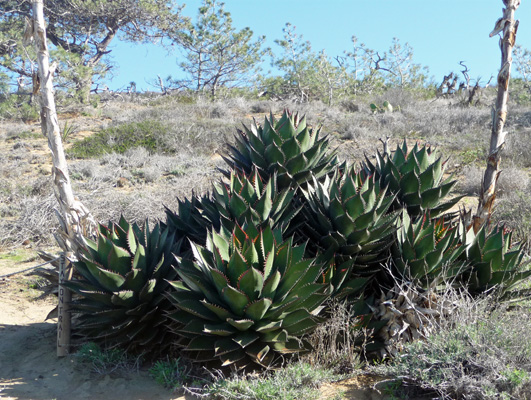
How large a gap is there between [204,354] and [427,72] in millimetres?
33805

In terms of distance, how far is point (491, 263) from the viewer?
151 inches

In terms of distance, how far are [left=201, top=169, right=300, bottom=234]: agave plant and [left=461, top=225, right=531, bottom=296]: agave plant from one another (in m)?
1.46

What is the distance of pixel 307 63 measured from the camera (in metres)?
27.7

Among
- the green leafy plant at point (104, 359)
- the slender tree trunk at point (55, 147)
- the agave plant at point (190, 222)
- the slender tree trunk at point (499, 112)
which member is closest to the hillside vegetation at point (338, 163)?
the agave plant at point (190, 222)

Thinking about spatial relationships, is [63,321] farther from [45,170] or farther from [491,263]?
[45,170]

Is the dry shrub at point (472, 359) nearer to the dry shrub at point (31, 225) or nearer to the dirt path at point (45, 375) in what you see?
the dirt path at point (45, 375)

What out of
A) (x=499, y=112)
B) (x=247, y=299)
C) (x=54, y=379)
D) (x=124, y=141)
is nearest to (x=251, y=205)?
(x=247, y=299)

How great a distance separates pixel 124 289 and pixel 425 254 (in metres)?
2.35

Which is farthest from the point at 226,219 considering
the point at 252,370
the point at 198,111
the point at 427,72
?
the point at 427,72

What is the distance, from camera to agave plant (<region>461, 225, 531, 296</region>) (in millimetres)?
3822

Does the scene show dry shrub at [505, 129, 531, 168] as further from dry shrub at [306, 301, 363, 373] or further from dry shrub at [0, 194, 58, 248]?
dry shrub at [0, 194, 58, 248]

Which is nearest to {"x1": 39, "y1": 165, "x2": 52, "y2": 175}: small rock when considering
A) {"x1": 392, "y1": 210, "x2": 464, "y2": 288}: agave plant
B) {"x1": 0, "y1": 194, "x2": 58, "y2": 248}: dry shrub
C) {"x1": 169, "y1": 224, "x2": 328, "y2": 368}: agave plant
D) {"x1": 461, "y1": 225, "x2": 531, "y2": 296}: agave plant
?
{"x1": 0, "y1": 194, "x2": 58, "y2": 248}: dry shrub

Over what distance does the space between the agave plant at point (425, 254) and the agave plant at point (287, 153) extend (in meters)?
1.04

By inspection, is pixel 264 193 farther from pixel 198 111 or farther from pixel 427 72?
pixel 427 72
